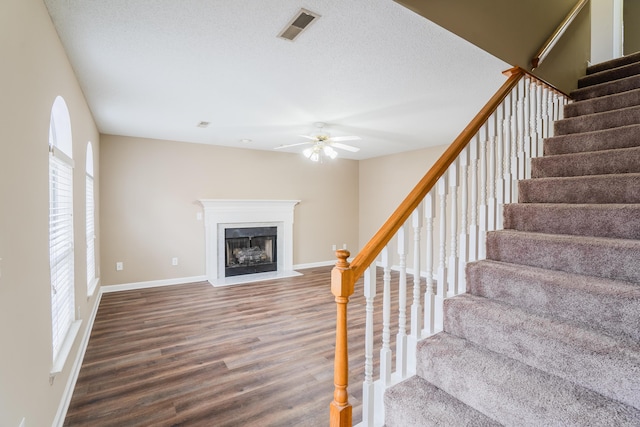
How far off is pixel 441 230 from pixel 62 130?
2827mm

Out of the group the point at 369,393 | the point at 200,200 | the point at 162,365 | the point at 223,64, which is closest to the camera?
the point at 369,393

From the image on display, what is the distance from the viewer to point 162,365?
8.79 feet

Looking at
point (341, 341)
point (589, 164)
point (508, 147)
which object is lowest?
point (341, 341)

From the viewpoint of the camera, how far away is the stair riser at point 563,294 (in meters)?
1.31

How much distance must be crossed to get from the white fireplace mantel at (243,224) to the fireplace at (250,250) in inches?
3.6

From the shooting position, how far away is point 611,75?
2.85 m

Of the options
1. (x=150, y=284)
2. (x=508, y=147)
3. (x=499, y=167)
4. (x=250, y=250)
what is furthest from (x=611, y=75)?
(x=150, y=284)

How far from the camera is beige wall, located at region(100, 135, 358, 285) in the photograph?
4871 millimetres

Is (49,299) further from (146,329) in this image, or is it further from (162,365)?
(146,329)

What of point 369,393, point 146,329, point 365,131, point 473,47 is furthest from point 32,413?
point 365,131

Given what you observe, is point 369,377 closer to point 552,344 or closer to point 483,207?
point 552,344

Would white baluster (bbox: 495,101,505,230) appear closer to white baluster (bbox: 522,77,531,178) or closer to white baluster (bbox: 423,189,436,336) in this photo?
white baluster (bbox: 522,77,531,178)

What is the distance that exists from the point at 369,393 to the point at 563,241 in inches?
51.0

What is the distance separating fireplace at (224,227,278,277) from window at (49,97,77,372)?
329 cm
